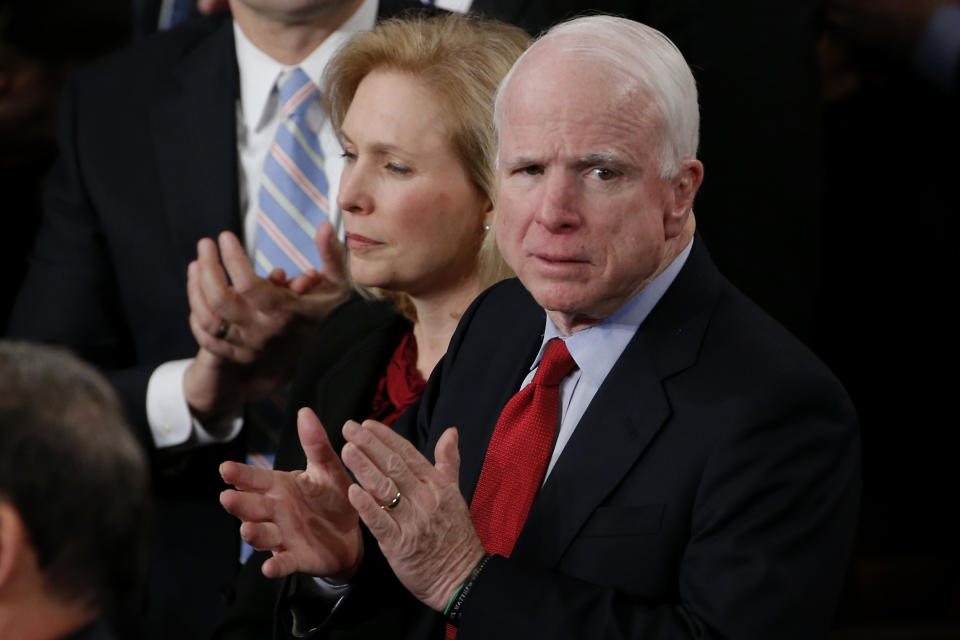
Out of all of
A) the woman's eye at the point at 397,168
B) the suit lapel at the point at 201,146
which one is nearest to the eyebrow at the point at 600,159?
the woman's eye at the point at 397,168

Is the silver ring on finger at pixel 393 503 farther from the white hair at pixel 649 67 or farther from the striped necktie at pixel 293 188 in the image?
the striped necktie at pixel 293 188

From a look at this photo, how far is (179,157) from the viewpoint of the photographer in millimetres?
2311

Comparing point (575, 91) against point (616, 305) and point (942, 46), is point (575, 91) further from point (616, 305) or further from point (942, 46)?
point (942, 46)

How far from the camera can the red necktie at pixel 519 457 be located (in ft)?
4.91

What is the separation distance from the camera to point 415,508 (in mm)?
1399

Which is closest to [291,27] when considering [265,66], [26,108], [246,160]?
[265,66]

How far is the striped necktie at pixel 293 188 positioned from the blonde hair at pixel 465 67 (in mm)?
363

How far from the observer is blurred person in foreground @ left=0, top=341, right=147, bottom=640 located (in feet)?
3.71

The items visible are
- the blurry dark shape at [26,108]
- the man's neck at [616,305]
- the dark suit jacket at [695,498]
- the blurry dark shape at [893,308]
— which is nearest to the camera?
the dark suit jacket at [695,498]

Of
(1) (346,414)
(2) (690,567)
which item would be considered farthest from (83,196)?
(2) (690,567)

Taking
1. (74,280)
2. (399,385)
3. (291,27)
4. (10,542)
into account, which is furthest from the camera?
(74,280)

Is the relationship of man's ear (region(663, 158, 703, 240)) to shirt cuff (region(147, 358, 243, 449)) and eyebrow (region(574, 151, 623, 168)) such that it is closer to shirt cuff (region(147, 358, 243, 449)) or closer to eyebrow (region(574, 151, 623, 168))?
eyebrow (region(574, 151, 623, 168))

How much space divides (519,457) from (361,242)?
0.44 m

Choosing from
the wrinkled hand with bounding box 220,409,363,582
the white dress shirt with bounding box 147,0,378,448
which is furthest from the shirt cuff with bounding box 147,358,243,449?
the wrinkled hand with bounding box 220,409,363,582
